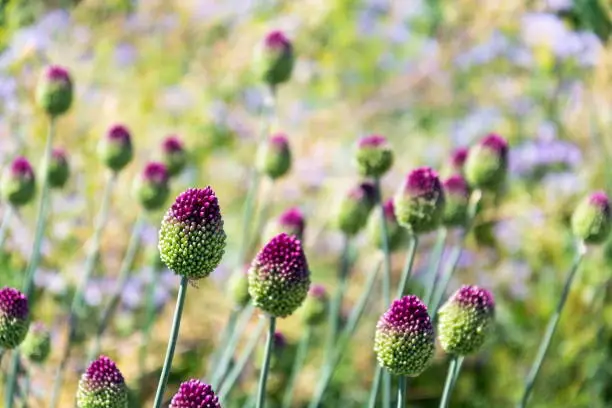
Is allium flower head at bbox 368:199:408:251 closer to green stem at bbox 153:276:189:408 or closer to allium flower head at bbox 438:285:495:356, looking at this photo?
allium flower head at bbox 438:285:495:356

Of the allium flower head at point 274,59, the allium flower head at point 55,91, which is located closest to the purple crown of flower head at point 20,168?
the allium flower head at point 55,91

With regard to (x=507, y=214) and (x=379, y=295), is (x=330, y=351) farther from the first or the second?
(x=507, y=214)

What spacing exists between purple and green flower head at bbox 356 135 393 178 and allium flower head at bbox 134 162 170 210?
525mm

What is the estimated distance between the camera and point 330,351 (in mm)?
2508

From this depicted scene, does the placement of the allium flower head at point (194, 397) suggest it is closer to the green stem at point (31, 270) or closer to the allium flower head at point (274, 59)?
the green stem at point (31, 270)

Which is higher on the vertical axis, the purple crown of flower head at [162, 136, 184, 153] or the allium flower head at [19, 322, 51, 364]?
the purple crown of flower head at [162, 136, 184, 153]

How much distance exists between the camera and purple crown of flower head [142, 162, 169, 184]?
2508mm

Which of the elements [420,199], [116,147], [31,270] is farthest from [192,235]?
[116,147]

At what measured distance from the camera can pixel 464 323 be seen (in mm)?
1716

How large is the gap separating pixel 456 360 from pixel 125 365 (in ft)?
6.19

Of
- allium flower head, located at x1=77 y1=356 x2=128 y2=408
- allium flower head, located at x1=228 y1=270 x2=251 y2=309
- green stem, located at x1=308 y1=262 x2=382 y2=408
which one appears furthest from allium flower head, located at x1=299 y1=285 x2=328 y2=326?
allium flower head, located at x1=77 y1=356 x2=128 y2=408

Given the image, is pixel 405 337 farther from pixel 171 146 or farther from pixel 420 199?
pixel 171 146

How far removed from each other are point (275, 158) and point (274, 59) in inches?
11.5

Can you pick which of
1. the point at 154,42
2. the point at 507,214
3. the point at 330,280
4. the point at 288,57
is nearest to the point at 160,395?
the point at 288,57
